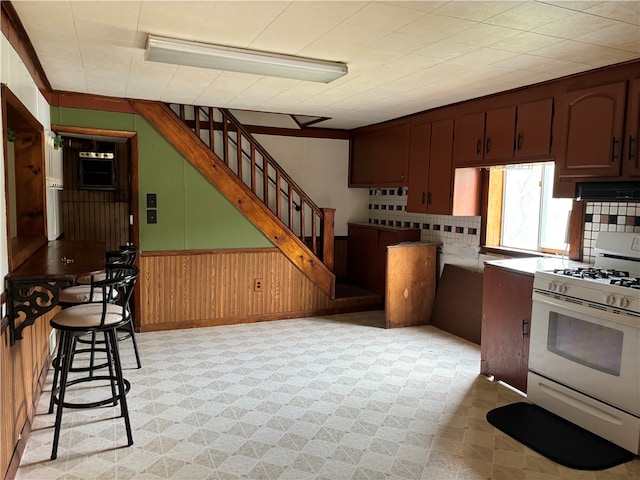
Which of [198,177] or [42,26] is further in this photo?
[198,177]

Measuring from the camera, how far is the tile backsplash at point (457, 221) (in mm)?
3623

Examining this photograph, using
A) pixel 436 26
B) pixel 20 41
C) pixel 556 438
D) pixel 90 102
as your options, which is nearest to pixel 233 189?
pixel 90 102

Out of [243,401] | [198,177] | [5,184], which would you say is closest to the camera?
[5,184]

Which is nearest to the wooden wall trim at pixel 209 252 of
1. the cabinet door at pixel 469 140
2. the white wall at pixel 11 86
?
the white wall at pixel 11 86

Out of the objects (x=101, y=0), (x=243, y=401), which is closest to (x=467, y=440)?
(x=243, y=401)

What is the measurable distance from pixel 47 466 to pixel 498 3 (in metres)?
3.39

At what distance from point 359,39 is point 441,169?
7.93 ft

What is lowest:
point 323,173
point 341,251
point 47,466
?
point 47,466

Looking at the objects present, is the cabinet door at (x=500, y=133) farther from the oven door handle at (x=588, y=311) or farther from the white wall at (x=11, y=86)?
the white wall at (x=11, y=86)

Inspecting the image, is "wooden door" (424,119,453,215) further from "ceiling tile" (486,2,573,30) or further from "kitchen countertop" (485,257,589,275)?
"ceiling tile" (486,2,573,30)

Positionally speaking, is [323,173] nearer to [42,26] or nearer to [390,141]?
[390,141]

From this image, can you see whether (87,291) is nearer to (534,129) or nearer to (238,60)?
(238,60)

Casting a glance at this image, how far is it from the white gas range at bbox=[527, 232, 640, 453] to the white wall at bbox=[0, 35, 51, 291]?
10.8ft

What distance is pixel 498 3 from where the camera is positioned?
7.57 feet
